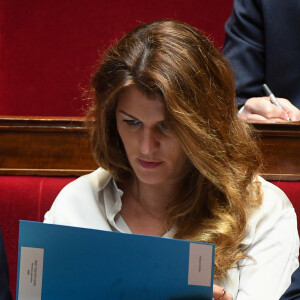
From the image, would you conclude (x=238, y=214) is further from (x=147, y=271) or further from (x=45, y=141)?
(x=45, y=141)

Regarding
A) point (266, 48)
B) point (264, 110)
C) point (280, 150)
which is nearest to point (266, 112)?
point (264, 110)

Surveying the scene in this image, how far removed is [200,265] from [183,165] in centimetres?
39

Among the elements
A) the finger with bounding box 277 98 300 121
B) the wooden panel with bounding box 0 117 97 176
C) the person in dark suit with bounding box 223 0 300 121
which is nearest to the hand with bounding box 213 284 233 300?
the wooden panel with bounding box 0 117 97 176

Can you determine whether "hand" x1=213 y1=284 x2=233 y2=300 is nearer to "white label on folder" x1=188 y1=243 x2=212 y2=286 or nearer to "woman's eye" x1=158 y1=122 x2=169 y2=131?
"white label on folder" x1=188 y1=243 x2=212 y2=286

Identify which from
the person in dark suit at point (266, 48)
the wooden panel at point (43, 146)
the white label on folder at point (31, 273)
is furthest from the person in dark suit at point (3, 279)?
the person in dark suit at point (266, 48)

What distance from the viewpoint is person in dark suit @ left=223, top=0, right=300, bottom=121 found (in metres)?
2.01

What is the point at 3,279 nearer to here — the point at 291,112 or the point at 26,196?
the point at 26,196

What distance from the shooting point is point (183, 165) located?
1.44 meters

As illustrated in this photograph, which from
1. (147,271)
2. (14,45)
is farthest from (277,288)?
(14,45)

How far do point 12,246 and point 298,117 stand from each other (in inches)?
29.2

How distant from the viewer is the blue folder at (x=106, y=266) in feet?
3.60

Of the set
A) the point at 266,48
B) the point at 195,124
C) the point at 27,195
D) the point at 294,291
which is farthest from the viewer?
the point at 266,48

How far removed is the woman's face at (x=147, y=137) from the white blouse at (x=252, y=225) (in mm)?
136

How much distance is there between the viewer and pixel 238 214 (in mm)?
1405
